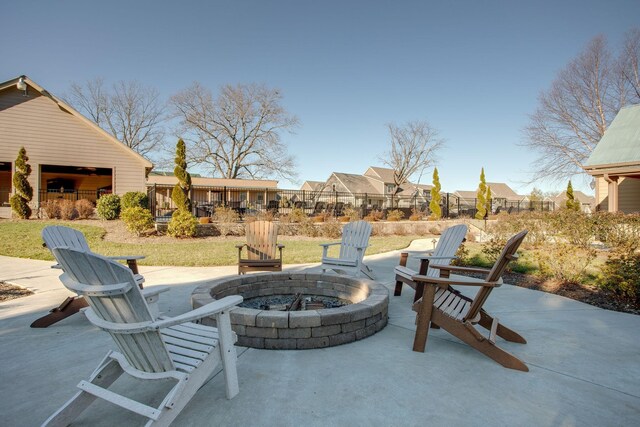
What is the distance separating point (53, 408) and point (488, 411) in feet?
8.48

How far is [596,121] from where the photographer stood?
69.9ft

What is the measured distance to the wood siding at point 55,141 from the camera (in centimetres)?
1365

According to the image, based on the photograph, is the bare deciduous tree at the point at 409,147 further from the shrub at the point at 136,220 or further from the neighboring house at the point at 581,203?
the shrub at the point at 136,220

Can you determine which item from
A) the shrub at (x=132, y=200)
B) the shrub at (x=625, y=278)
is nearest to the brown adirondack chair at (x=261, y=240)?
the shrub at (x=625, y=278)

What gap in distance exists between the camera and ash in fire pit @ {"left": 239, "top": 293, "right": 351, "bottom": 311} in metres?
3.78

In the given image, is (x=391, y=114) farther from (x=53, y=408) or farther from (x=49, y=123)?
(x=53, y=408)

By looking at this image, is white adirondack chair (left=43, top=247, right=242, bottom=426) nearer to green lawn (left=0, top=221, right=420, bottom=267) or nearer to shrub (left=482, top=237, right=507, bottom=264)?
green lawn (left=0, top=221, right=420, bottom=267)

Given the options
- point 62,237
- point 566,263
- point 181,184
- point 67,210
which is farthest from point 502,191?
point 62,237

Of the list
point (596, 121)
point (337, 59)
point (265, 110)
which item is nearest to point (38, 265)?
point (337, 59)

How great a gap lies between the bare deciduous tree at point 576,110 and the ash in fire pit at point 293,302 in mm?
24902

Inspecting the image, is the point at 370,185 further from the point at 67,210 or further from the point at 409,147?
the point at 67,210

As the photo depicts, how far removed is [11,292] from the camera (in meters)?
4.53

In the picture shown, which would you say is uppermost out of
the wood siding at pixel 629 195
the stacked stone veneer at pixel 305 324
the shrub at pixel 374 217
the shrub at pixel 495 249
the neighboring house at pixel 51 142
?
the neighboring house at pixel 51 142

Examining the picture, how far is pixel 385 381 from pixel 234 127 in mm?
29096
